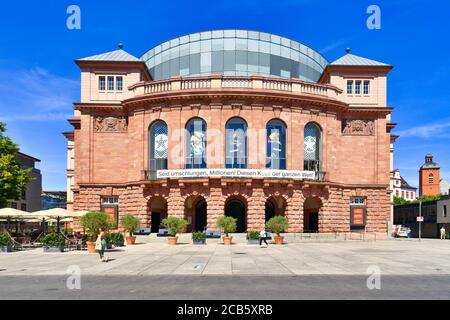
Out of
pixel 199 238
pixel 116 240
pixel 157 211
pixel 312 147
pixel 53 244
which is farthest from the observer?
pixel 157 211

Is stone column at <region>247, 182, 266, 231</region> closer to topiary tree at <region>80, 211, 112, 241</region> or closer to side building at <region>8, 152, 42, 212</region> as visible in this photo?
topiary tree at <region>80, 211, 112, 241</region>

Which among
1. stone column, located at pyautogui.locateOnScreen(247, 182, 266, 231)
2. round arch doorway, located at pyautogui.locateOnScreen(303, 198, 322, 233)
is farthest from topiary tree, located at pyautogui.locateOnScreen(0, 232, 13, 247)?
round arch doorway, located at pyautogui.locateOnScreen(303, 198, 322, 233)

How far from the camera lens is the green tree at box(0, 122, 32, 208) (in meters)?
45.2

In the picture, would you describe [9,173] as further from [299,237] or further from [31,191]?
[31,191]

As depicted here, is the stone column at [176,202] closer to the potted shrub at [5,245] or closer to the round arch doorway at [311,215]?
the round arch doorway at [311,215]

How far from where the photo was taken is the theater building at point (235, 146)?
4819 centimetres

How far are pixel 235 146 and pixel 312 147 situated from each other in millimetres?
9049

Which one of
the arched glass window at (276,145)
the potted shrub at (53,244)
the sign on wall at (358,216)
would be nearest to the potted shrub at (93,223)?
the potted shrub at (53,244)

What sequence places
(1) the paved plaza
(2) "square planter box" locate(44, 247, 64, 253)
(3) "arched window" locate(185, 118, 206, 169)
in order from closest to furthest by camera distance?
(1) the paved plaza
(2) "square planter box" locate(44, 247, 64, 253)
(3) "arched window" locate(185, 118, 206, 169)

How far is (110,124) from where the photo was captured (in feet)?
175

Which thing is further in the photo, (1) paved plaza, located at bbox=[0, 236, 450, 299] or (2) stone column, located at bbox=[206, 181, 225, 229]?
(2) stone column, located at bbox=[206, 181, 225, 229]

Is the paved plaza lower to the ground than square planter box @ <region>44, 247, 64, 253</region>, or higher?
higher

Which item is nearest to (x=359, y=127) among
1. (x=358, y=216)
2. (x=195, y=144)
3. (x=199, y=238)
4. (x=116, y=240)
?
(x=358, y=216)

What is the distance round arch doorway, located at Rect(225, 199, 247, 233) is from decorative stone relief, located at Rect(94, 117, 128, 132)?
50.0 feet
